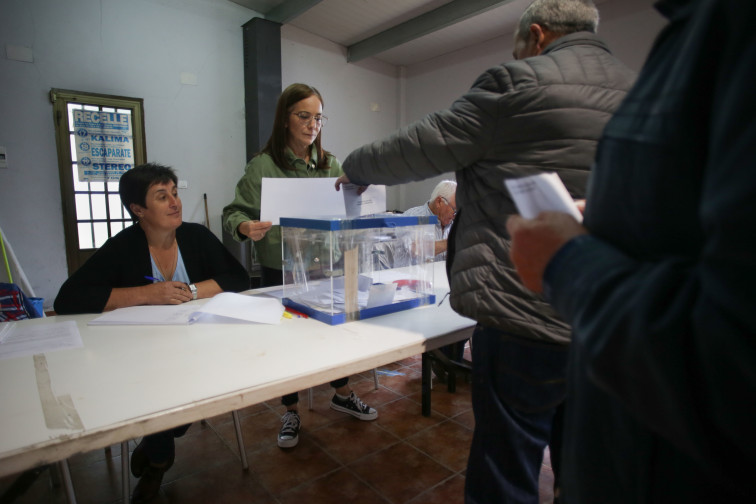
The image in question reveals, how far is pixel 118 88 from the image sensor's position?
4.39 m

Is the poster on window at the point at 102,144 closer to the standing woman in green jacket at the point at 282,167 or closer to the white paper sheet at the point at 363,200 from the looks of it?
the standing woman in green jacket at the point at 282,167

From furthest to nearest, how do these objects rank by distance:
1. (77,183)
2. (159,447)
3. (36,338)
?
1. (77,183)
2. (159,447)
3. (36,338)

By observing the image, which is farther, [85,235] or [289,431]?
[85,235]

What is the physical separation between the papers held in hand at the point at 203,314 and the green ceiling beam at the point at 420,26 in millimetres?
4698

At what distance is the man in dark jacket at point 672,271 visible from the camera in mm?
297

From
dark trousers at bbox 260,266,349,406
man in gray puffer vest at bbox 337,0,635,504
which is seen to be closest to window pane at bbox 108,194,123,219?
dark trousers at bbox 260,266,349,406

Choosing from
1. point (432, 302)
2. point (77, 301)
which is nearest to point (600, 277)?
point (432, 302)

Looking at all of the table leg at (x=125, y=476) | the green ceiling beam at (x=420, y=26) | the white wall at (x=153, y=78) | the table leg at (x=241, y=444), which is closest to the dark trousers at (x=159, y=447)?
the table leg at (x=125, y=476)

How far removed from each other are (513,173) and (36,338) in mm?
1340

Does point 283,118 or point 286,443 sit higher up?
point 283,118

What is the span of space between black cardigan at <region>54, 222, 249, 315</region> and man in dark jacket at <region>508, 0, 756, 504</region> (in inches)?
59.2

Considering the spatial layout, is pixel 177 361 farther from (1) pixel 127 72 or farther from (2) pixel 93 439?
(1) pixel 127 72

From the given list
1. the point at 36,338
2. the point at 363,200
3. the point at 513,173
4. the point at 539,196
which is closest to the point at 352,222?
the point at 363,200

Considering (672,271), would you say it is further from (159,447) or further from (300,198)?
(159,447)
